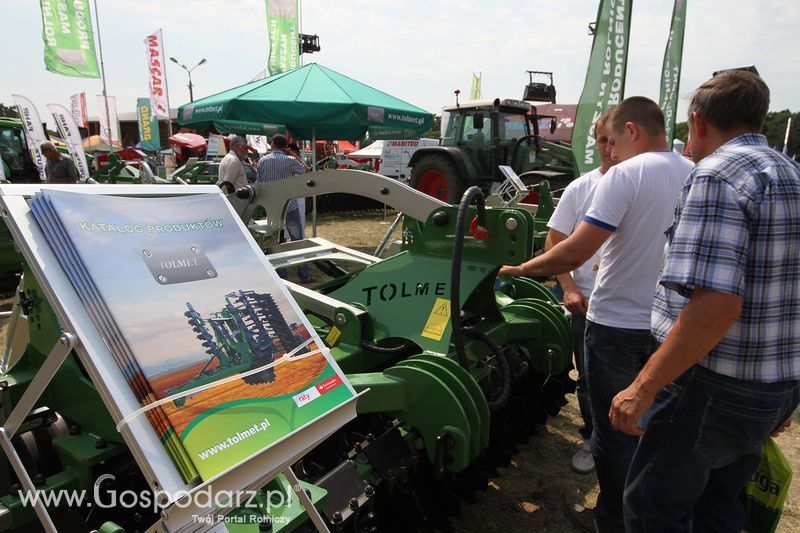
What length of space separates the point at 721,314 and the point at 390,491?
1.43 m

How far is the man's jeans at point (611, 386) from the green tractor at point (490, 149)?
7823 mm

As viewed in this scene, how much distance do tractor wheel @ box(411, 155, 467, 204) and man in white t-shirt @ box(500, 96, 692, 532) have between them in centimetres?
775

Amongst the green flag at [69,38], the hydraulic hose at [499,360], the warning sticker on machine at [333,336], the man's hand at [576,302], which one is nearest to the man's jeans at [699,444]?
the hydraulic hose at [499,360]

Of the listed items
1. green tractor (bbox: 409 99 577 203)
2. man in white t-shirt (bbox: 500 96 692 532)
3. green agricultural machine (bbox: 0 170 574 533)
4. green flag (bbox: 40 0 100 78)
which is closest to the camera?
green agricultural machine (bbox: 0 170 574 533)

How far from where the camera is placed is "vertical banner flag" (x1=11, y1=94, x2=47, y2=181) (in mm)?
8297

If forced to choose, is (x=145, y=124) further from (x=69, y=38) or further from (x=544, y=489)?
(x=544, y=489)

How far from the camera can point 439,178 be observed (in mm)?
10859

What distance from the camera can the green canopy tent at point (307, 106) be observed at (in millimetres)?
6191

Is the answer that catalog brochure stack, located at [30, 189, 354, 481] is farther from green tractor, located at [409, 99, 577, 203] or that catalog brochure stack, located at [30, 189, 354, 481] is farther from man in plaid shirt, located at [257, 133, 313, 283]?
green tractor, located at [409, 99, 577, 203]

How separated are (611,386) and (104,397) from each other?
72.7 inches

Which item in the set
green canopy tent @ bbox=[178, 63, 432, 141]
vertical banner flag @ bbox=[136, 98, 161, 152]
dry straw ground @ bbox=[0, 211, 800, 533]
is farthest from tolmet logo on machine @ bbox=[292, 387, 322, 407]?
vertical banner flag @ bbox=[136, 98, 161, 152]

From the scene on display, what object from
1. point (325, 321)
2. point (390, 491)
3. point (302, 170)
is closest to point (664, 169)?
point (390, 491)

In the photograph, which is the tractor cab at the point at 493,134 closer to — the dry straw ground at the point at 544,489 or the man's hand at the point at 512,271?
the dry straw ground at the point at 544,489

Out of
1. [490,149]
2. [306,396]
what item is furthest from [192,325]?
[490,149]
